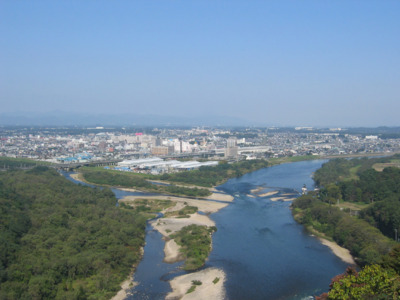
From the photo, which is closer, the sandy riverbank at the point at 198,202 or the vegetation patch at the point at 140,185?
the sandy riverbank at the point at 198,202

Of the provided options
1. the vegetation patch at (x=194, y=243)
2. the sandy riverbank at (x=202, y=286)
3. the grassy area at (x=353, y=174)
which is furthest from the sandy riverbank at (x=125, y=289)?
the grassy area at (x=353, y=174)

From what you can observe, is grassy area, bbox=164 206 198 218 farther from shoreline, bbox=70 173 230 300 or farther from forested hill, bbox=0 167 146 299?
forested hill, bbox=0 167 146 299

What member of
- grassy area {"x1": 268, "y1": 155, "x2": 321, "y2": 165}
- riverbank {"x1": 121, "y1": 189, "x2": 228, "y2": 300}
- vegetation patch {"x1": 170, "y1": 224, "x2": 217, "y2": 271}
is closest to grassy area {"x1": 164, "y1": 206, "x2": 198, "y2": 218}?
riverbank {"x1": 121, "y1": 189, "x2": 228, "y2": 300}

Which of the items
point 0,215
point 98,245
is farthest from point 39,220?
point 98,245

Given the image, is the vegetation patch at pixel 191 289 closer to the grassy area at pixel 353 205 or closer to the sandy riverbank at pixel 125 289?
the sandy riverbank at pixel 125 289

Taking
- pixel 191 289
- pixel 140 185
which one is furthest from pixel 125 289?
pixel 140 185

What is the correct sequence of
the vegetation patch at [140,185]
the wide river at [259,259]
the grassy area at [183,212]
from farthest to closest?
the vegetation patch at [140,185], the grassy area at [183,212], the wide river at [259,259]

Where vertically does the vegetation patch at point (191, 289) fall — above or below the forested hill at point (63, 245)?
below
